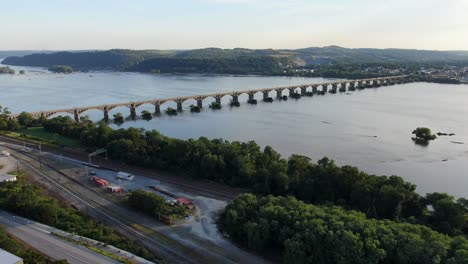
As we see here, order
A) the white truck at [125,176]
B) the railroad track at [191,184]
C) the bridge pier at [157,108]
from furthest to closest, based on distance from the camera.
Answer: the bridge pier at [157,108]
the white truck at [125,176]
the railroad track at [191,184]

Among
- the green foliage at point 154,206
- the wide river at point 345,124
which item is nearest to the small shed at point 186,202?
the green foliage at point 154,206

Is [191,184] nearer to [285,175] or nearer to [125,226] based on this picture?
[285,175]

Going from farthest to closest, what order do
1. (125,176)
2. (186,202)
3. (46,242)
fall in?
(125,176)
(186,202)
(46,242)

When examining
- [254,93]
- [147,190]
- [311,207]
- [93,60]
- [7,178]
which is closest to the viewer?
[311,207]

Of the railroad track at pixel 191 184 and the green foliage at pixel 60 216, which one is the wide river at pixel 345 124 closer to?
the railroad track at pixel 191 184

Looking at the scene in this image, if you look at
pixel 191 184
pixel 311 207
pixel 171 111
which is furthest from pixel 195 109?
pixel 311 207

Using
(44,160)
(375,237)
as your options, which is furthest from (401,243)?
(44,160)

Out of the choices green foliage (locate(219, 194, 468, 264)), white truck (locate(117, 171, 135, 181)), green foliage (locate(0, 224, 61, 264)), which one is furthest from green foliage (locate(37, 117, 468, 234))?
green foliage (locate(0, 224, 61, 264))
